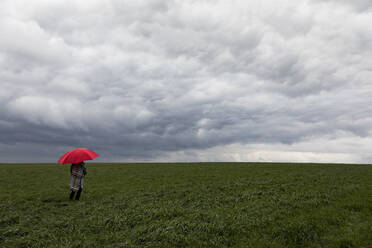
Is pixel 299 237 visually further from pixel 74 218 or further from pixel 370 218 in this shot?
pixel 74 218

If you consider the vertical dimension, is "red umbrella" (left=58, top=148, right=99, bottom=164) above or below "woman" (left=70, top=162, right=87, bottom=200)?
above

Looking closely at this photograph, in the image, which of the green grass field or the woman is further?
the woman

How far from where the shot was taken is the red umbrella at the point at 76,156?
652 inches

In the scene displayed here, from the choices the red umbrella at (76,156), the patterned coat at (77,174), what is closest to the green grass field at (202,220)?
the patterned coat at (77,174)

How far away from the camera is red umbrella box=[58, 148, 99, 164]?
1656cm

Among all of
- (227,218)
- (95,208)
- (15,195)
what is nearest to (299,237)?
(227,218)

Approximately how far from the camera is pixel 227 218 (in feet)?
39.5

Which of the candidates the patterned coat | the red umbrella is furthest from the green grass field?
the red umbrella

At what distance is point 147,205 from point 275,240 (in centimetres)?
768

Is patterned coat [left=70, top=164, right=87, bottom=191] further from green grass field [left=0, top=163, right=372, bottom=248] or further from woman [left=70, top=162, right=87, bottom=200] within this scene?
green grass field [left=0, top=163, right=372, bottom=248]

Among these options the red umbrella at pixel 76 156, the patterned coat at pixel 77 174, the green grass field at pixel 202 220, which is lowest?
the green grass field at pixel 202 220

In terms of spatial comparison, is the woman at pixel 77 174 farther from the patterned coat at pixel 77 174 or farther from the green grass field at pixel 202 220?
the green grass field at pixel 202 220

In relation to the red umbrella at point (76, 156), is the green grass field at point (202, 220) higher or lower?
lower

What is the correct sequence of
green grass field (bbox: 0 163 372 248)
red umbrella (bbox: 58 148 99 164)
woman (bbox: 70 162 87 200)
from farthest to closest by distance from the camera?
woman (bbox: 70 162 87 200) → red umbrella (bbox: 58 148 99 164) → green grass field (bbox: 0 163 372 248)
